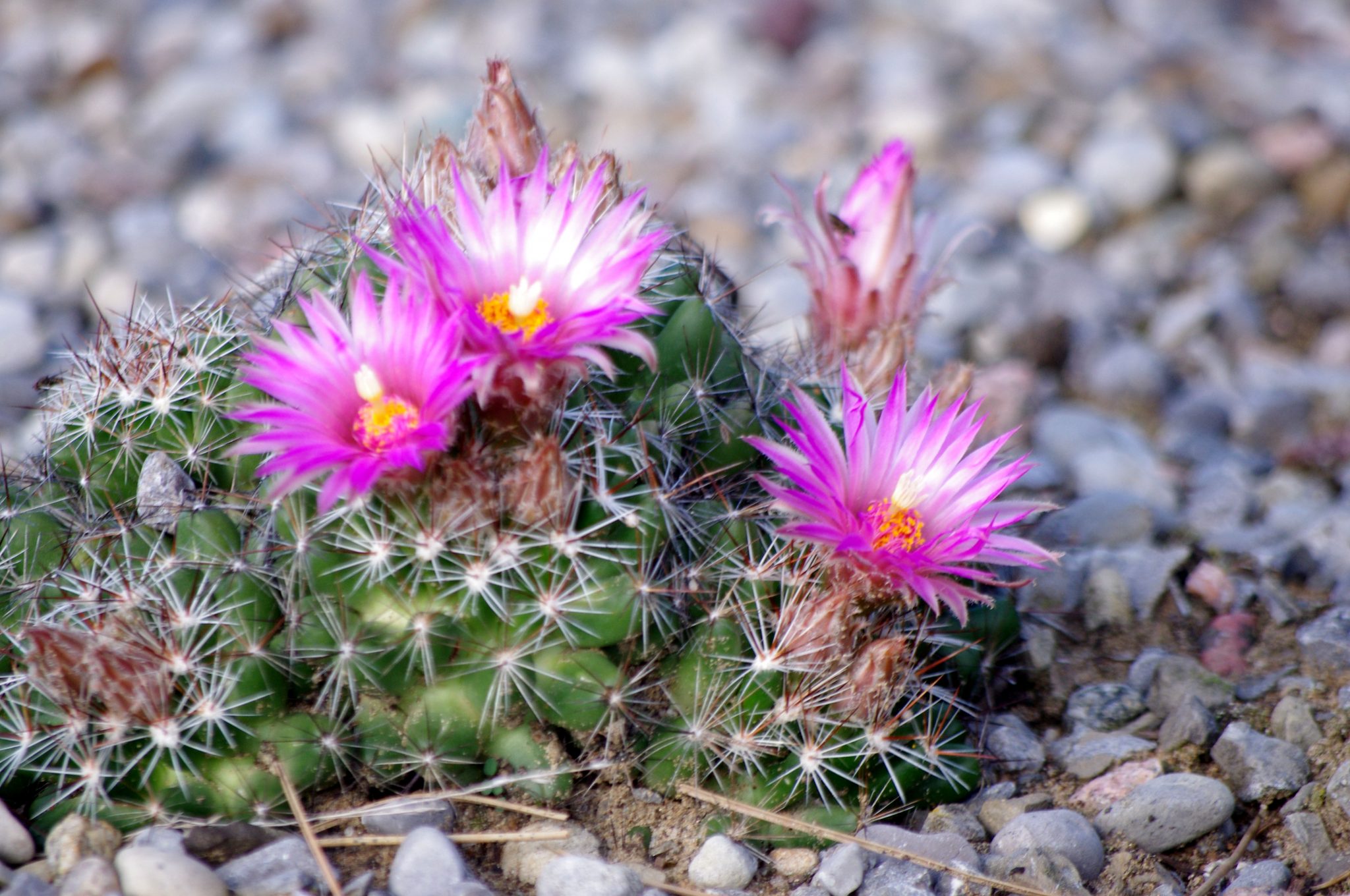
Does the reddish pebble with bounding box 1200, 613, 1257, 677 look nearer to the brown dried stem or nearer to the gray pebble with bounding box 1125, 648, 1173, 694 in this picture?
the gray pebble with bounding box 1125, 648, 1173, 694

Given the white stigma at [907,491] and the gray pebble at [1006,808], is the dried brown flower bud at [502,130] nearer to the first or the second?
the white stigma at [907,491]

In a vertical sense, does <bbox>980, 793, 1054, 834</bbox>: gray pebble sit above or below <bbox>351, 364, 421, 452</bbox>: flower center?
below

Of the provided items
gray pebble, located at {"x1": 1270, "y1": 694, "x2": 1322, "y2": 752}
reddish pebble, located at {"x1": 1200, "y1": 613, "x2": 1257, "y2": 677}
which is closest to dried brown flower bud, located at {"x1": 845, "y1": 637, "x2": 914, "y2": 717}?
gray pebble, located at {"x1": 1270, "y1": 694, "x2": 1322, "y2": 752}

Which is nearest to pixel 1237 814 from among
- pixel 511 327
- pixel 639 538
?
pixel 639 538

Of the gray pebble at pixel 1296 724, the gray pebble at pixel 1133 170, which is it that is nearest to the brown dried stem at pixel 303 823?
the gray pebble at pixel 1296 724

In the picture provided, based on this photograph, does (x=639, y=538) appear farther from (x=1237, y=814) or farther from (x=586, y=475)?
(x=1237, y=814)

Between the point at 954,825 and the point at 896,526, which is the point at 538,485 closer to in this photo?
the point at 896,526
